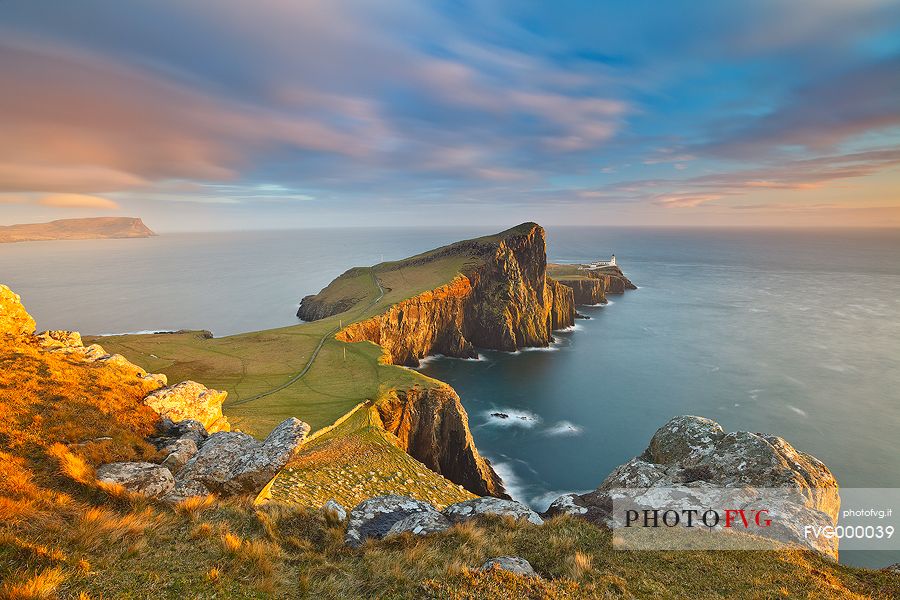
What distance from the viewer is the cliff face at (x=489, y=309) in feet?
313

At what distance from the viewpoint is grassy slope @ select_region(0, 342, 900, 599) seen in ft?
27.9

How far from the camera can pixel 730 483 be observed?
18.3 m

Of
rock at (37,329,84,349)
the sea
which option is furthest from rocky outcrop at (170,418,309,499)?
the sea

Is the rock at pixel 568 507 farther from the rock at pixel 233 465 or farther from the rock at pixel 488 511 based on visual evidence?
the rock at pixel 233 465

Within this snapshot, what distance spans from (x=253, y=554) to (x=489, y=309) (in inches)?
4158

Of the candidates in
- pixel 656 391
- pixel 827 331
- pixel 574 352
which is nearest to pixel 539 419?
pixel 656 391

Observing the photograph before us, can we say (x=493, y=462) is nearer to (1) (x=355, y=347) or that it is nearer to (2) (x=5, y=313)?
(1) (x=355, y=347)

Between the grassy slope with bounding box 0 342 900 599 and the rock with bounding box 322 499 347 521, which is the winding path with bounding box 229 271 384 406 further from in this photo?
the rock with bounding box 322 499 347 521

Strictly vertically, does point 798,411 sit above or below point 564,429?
above

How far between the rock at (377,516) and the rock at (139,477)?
635cm

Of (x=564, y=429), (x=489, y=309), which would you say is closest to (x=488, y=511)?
(x=564, y=429)

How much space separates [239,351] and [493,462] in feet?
148

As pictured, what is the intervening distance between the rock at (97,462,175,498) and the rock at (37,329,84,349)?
53.3 feet

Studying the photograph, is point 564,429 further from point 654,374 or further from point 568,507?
point 568,507
